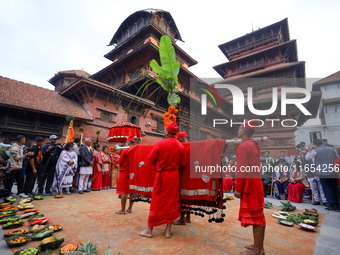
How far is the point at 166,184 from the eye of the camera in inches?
104

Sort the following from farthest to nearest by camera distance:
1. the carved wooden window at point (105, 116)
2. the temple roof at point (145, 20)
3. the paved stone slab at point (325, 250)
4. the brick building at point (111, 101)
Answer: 1. the temple roof at point (145, 20)
2. the carved wooden window at point (105, 116)
3. the brick building at point (111, 101)
4. the paved stone slab at point (325, 250)

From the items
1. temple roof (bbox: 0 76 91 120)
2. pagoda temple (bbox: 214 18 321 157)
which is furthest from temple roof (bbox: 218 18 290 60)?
temple roof (bbox: 0 76 91 120)

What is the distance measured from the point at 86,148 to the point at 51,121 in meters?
5.86

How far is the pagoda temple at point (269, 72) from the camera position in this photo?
19.7 metres

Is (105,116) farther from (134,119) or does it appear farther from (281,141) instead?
(281,141)

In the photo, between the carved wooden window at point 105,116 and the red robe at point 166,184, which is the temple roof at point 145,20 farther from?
the red robe at point 166,184

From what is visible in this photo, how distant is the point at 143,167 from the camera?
341 cm

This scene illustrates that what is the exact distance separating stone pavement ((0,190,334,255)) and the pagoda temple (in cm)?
1854

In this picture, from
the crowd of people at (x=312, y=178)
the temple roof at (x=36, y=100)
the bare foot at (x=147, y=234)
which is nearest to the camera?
the bare foot at (x=147, y=234)

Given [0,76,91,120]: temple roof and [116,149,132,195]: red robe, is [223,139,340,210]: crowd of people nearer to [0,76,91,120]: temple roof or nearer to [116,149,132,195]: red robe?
[116,149,132,195]: red robe

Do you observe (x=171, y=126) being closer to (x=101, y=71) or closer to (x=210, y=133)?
(x=101, y=71)

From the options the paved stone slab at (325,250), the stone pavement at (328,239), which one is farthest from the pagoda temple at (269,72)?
Answer: the paved stone slab at (325,250)

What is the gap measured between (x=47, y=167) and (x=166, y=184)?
5.03 metres

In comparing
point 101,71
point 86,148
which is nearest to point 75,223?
point 86,148
